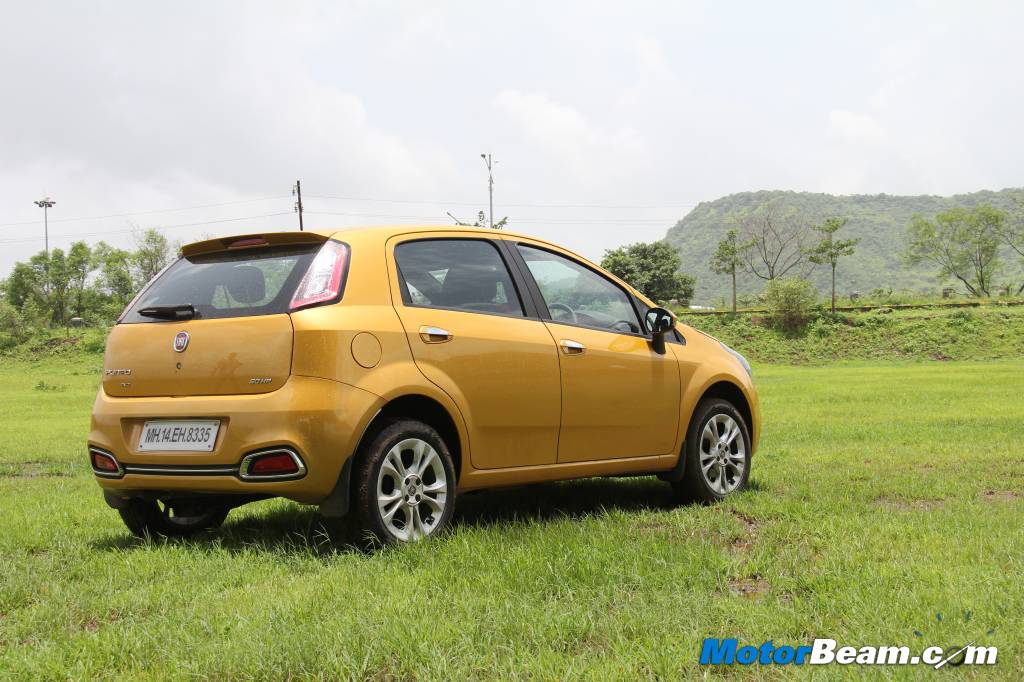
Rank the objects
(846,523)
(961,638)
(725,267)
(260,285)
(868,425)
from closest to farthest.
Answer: (961,638) → (260,285) → (846,523) → (868,425) → (725,267)

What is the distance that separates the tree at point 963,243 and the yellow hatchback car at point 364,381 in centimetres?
9511

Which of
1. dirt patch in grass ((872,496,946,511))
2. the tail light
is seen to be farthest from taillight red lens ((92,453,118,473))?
dirt patch in grass ((872,496,946,511))

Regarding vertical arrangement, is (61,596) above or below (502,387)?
below

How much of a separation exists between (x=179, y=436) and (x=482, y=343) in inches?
65.1

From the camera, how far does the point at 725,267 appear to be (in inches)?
3051

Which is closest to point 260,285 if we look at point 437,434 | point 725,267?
point 437,434

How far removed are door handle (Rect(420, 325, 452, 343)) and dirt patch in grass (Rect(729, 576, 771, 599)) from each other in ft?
6.39

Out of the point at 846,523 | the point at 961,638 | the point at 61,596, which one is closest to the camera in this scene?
the point at 961,638

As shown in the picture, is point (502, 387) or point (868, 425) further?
point (868, 425)

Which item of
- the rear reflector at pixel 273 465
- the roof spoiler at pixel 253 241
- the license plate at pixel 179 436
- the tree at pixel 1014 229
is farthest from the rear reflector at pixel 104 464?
the tree at pixel 1014 229

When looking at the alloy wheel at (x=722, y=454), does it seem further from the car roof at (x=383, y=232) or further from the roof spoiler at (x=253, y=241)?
the roof spoiler at (x=253, y=241)

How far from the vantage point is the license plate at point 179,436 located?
194 inches

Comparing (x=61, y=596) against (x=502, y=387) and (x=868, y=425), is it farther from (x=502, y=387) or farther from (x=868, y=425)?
(x=868, y=425)

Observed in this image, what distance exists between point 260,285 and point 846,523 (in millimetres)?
3439
